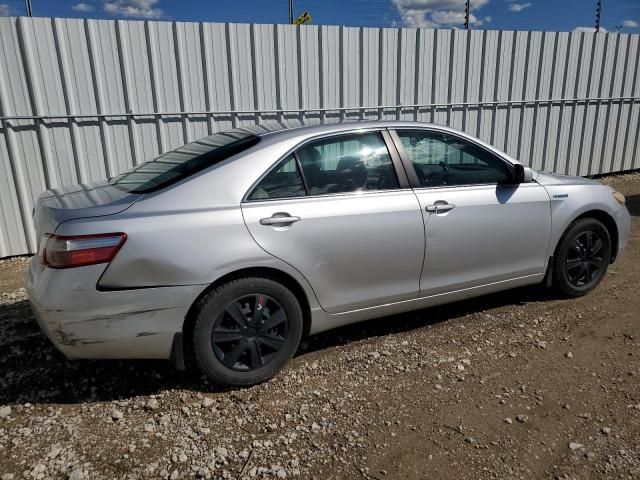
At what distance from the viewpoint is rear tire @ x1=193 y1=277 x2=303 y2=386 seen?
2939 millimetres

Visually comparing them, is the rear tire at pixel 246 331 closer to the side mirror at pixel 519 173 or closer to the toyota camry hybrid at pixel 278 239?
the toyota camry hybrid at pixel 278 239

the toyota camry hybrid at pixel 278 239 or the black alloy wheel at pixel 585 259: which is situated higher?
the toyota camry hybrid at pixel 278 239

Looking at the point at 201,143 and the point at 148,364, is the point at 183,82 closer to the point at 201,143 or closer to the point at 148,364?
the point at 201,143

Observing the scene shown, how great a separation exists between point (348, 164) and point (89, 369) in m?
2.23

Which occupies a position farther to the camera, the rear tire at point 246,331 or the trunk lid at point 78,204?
the rear tire at point 246,331

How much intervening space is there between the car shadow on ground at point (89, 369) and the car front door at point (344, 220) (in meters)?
0.53

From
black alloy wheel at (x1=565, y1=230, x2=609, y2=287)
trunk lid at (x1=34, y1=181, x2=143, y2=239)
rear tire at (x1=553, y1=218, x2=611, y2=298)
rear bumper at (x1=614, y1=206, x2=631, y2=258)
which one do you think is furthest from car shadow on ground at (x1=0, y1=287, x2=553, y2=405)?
rear bumper at (x1=614, y1=206, x2=631, y2=258)

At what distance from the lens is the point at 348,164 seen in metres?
3.44

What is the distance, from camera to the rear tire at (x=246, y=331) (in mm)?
2939

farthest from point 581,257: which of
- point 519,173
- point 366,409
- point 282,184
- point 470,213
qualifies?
point 282,184

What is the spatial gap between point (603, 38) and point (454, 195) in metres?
7.81

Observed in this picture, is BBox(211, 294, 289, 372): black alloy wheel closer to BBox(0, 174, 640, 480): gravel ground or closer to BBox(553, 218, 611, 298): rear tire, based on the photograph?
BBox(0, 174, 640, 480): gravel ground

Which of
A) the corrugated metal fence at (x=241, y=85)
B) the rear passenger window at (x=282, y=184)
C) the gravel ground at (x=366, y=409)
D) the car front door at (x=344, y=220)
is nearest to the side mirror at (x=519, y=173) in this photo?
the car front door at (x=344, y=220)

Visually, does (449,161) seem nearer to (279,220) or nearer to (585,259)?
(279,220)
